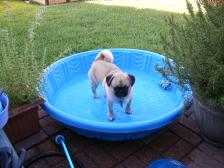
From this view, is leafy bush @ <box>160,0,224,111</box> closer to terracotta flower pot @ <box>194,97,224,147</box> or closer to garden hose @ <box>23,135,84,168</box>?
terracotta flower pot @ <box>194,97,224,147</box>

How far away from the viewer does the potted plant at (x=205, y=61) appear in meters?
2.46

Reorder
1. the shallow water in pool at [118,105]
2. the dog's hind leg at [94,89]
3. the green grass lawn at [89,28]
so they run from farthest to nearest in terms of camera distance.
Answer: the green grass lawn at [89,28] → the dog's hind leg at [94,89] → the shallow water in pool at [118,105]

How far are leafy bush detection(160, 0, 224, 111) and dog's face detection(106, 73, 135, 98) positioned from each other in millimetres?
589

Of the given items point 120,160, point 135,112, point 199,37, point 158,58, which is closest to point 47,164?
point 120,160

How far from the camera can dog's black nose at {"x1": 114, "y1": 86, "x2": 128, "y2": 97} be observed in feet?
10.2

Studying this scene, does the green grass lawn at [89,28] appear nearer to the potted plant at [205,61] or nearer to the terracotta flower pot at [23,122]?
the terracotta flower pot at [23,122]

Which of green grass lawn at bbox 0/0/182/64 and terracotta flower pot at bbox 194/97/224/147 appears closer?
terracotta flower pot at bbox 194/97/224/147

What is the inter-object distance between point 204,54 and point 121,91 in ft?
3.32

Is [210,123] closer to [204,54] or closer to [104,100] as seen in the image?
[204,54]

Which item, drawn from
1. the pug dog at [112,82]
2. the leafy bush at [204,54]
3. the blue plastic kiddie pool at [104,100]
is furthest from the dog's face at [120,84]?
the leafy bush at [204,54]

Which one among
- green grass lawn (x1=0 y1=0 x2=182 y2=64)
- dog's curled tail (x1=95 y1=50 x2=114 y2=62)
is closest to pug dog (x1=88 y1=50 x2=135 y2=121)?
dog's curled tail (x1=95 y1=50 x2=114 y2=62)

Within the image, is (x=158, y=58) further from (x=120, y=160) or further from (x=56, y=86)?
(x=120, y=160)

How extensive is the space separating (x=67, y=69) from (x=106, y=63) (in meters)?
0.88

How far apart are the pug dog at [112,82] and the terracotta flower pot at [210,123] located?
2.55 feet
